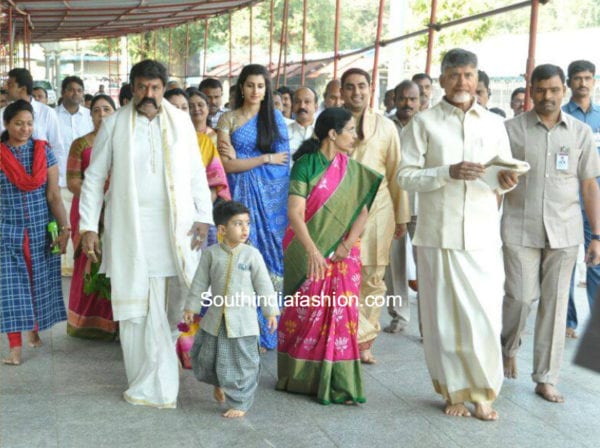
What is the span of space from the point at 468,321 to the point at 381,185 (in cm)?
140

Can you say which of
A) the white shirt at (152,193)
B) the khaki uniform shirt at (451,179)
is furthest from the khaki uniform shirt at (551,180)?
the white shirt at (152,193)

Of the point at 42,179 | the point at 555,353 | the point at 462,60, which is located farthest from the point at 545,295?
the point at 42,179

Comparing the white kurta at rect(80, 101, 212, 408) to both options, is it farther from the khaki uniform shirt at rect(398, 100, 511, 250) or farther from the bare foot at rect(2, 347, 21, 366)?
the khaki uniform shirt at rect(398, 100, 511, 250)

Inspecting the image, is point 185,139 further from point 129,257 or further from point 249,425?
point 249,425

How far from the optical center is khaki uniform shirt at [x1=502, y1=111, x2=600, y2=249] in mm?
4938

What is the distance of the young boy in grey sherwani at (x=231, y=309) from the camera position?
4.57 meters

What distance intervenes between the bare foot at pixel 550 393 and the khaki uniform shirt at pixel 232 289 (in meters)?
1.56

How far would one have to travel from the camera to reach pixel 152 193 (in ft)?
15.5

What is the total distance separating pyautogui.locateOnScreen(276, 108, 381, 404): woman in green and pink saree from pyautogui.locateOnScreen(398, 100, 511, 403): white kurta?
334 mm

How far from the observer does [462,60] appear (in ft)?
14.9

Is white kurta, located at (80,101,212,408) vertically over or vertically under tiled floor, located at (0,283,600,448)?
over

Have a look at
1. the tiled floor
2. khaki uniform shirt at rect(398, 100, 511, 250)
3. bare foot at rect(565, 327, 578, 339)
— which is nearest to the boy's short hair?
khaki uniform shirt at rect(398, 100, 511, 250)

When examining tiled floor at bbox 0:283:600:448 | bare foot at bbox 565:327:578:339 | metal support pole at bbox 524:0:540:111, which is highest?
metal support pole at bbox 524:0:540:111

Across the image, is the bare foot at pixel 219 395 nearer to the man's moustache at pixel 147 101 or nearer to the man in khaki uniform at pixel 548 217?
the man's moustache at pixel 147 101
